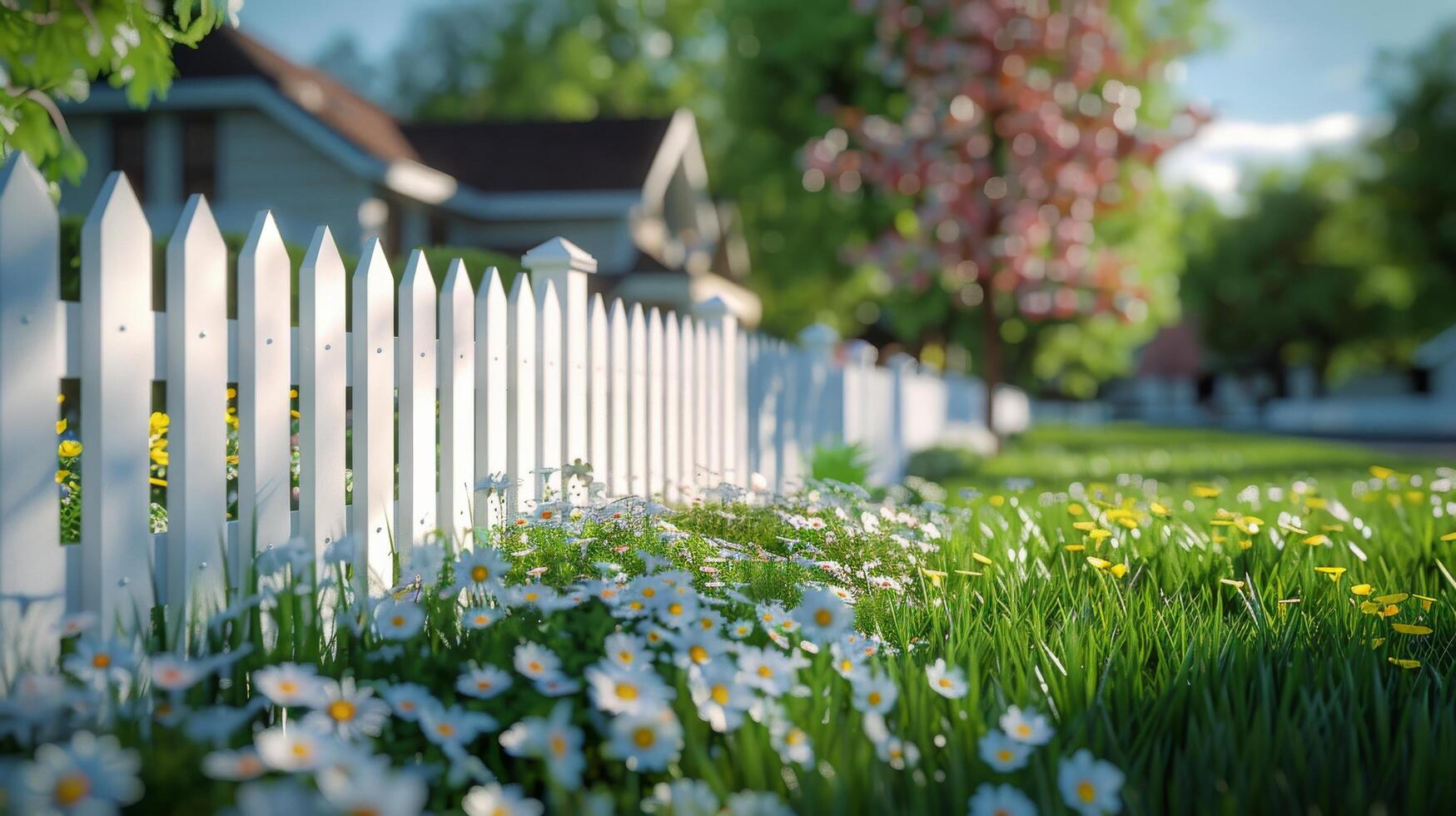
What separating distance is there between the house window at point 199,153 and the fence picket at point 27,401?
14.4 meters

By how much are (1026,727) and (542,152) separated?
18.3m

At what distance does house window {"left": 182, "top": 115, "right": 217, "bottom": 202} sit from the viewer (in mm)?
14898

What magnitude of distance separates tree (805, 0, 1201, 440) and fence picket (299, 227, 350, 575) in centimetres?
1124

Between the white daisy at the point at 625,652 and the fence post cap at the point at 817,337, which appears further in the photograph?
the fence post cap at the point at 817,337

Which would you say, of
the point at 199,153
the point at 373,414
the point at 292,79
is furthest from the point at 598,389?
the point at 292,79

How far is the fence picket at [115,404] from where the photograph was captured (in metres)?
2.10

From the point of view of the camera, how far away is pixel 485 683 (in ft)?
6.50

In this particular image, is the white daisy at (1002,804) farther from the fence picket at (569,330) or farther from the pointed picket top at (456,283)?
the fence picket at (569,330)

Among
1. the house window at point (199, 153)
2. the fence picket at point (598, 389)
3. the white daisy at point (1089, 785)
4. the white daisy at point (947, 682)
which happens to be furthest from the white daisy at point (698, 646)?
the house window at point (199, 153)

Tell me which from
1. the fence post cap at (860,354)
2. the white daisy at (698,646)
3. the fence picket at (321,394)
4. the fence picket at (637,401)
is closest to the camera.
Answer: the white daisy at (698,646)

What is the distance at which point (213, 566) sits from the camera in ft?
7.75

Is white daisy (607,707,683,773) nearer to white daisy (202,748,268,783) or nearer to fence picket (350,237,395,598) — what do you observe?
white daisy (202,748,268,783)

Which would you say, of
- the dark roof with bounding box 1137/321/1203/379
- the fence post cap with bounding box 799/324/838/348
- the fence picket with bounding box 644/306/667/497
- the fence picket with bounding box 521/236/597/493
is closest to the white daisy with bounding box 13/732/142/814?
the fence picket with bounding box 521/236/597/493

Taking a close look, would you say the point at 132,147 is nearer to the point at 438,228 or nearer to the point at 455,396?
the point at 438,228
